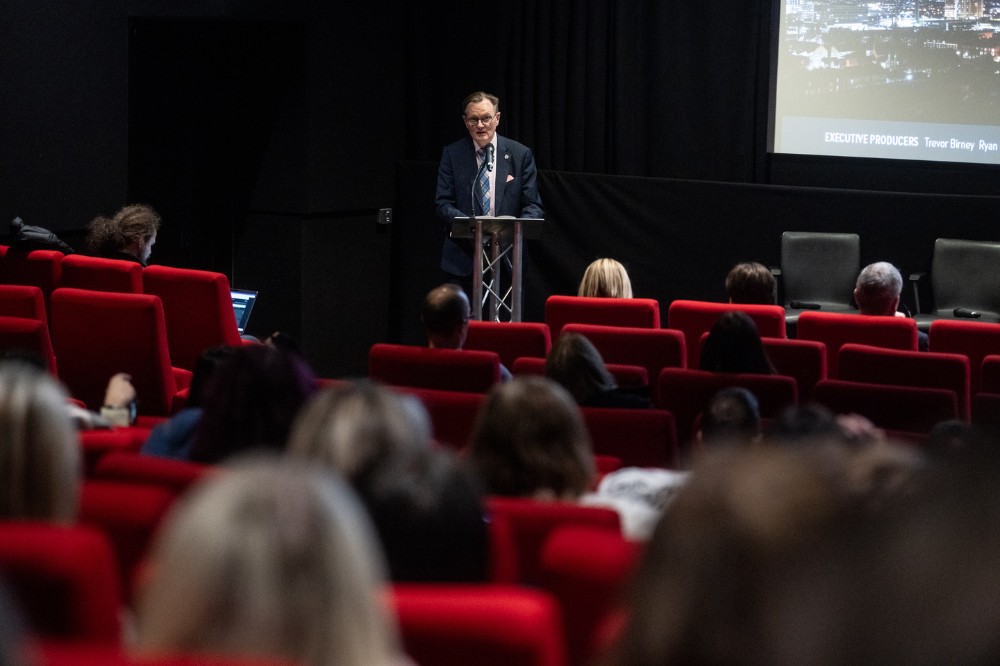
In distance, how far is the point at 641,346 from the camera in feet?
15.8

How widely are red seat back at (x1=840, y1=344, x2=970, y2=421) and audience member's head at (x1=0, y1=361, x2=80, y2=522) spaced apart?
119 inches

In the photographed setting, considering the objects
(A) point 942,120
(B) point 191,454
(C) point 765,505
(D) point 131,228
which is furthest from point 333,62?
(C) point 765,505

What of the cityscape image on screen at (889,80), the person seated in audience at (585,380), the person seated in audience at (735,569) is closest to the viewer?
the person seated in audience at (735,569)

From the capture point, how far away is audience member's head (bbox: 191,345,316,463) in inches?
114

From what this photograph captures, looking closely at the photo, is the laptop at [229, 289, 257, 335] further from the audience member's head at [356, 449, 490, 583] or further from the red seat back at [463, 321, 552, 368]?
the audience member's head at [356, 449, 490, 583]

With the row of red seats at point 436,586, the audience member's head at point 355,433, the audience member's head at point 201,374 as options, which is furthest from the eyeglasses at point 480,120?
the audience member's head at point 355,433

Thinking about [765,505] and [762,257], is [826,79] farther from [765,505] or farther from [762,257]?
[765,505]

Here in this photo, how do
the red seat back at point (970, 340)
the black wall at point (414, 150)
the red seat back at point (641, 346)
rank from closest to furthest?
the red seat back at point (641, 346), the red seat back at point (970, 340), the black wall at point (414, 150)

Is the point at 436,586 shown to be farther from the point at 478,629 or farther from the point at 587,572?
the point at 478,629

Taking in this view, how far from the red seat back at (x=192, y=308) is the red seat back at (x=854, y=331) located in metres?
2.36

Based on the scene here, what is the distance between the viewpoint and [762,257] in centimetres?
827

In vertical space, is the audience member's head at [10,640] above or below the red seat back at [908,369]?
above

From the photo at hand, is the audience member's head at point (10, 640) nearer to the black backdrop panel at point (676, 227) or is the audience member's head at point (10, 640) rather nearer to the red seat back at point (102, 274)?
the red seat back at point (102, 274)

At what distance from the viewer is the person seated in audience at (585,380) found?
3.87 metres
